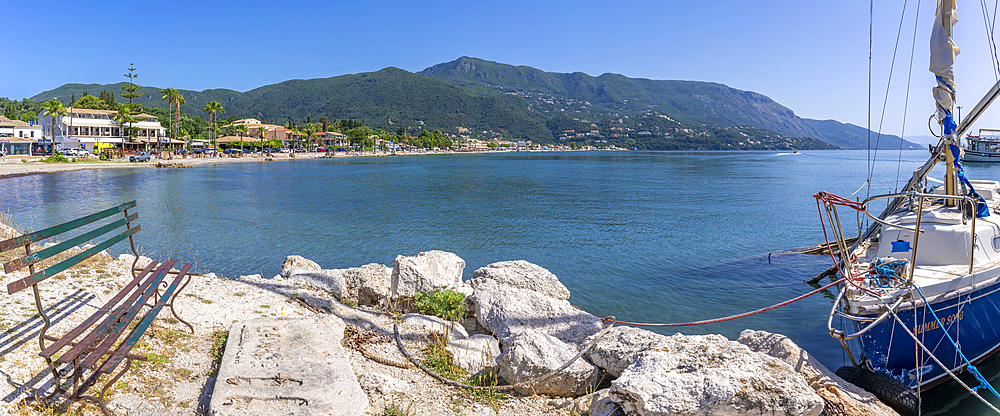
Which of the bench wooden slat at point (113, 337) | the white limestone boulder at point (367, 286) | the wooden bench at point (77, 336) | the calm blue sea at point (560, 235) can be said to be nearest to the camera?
the wooden bench at point (77, 336)

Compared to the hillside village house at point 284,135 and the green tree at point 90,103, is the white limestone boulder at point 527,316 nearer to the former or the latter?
the green tree at point 90,103

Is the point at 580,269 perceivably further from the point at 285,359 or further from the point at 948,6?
the point at 285,359

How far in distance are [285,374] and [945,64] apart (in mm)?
13397

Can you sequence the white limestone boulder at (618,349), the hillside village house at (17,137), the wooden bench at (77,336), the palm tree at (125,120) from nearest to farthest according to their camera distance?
the wooden bench at (77,336) → the white limestone boulder at (618,349) → the hillside village house at (17,137) → the palm tree at (125,120)

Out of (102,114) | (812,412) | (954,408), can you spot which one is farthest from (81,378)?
(102,114)

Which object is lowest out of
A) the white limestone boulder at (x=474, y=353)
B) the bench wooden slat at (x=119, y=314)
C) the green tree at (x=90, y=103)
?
the white limestone boulder at (x=474, y=353)

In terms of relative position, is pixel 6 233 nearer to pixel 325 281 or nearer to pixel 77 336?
pixel 325 281

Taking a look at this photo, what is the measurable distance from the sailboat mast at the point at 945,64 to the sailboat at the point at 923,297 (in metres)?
0.41

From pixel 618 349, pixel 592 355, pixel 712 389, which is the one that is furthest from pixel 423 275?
pixel 712 389

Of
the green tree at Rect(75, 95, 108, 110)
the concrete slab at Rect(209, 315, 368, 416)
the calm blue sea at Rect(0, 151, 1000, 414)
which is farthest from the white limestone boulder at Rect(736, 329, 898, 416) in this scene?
the green tree at Rect(75, 95, 108, 110)

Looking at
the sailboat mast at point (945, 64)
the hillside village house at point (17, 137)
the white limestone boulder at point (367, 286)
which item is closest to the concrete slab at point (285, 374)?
the white limestone boulder at point (367, 286)

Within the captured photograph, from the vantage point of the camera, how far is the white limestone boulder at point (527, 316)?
7.93 m

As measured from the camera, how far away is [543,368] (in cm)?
586

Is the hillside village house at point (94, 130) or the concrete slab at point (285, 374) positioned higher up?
the hillside village house at point (94, 130)
